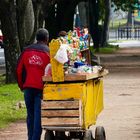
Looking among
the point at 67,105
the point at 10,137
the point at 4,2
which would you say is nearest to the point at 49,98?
the point at 67,105

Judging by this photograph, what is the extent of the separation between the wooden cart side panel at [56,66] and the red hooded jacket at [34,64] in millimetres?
434

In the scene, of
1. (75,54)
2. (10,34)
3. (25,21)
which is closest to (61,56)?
(75,54)

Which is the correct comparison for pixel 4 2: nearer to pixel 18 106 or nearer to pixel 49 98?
pixel 18 106

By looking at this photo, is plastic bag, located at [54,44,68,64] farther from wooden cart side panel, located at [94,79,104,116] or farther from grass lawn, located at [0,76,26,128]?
grass lawn, located at [0,76,26,128]

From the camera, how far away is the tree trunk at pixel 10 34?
1975 centimetres

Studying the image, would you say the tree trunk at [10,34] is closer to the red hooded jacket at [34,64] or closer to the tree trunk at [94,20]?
the red hooded jacket at [34,64]

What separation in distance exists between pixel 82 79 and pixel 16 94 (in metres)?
8.98

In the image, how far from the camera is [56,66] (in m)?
8.95

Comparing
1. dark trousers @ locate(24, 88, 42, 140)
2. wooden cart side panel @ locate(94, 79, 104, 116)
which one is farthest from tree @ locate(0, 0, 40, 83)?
dark trousers @ locate(24, 88, 42, 140)

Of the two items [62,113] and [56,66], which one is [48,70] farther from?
[62,113]

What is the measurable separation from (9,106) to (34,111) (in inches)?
232

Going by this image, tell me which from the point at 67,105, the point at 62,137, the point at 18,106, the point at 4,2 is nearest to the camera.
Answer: the point at 67,105

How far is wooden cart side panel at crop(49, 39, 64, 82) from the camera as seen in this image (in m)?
8.85

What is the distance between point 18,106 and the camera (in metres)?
15.2
